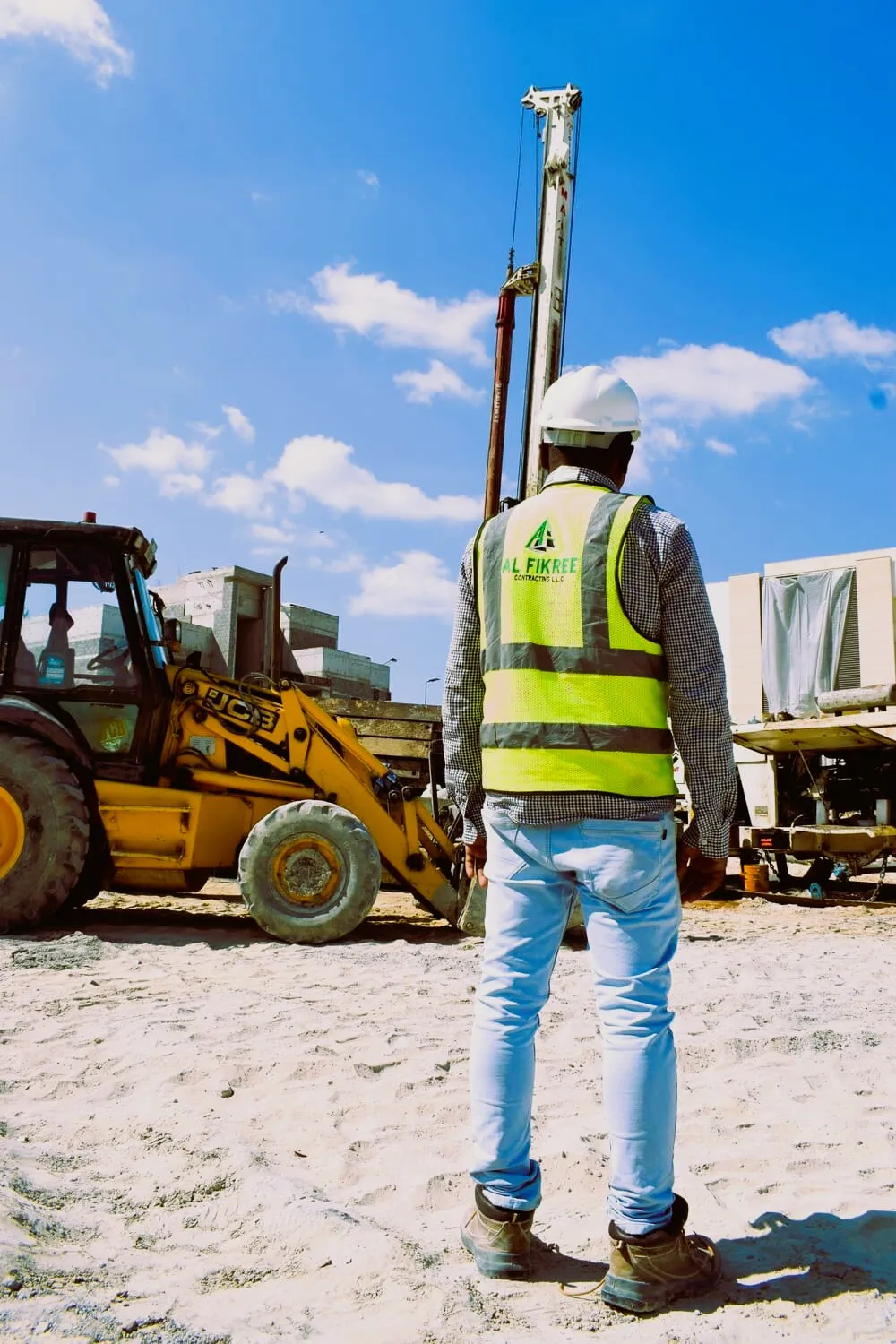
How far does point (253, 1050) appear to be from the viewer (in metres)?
4.41

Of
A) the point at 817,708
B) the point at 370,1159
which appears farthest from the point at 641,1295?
the point at 817,708

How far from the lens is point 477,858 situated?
3014mm

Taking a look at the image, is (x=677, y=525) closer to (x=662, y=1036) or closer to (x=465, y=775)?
(x=465, y=775)

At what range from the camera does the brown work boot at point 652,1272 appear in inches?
95.5

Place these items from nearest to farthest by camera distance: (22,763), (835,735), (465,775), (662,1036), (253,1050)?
(662,1036) → (465,775) → (253,1050) → (22,763) → (835,735)

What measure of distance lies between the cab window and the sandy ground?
2363mm

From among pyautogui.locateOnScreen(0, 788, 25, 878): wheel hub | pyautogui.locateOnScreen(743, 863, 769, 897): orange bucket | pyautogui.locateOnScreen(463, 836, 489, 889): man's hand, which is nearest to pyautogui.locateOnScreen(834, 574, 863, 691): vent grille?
pyautogui.locateOnScreen(743, 863, 769, 897): orange bucket

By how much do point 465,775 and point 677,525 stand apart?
871mm

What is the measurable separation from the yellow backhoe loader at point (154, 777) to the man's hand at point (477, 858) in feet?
15.0

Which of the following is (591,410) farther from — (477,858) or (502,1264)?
(502,1264)

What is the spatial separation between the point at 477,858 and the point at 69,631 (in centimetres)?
576

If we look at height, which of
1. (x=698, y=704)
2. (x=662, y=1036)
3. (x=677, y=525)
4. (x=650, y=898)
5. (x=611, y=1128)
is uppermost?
(x=677, y=525)

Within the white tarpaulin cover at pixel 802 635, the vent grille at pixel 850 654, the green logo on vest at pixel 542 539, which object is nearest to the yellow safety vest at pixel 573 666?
the green logo on vest at pixel 542 539

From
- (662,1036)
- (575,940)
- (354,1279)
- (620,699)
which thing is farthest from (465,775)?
(575,940)
